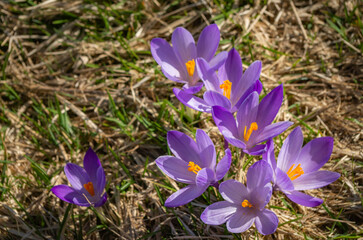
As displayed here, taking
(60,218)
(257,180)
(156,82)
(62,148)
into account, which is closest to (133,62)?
(156,82)

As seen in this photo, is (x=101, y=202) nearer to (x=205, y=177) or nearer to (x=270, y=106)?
(x=205, y=177)

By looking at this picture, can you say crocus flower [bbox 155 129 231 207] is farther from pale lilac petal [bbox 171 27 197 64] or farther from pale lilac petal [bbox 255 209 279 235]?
pale lilac petal [bbox 171 27 197 64]

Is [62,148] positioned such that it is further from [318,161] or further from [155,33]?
[318,161]

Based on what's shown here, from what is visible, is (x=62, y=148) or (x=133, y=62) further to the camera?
(x=133, y=62)

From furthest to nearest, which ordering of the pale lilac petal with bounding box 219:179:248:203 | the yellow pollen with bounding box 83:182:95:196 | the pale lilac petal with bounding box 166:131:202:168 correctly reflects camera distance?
the yellow pollen with bounding box 83:182:95:196
the pale lilac petal with bounding box 166:131:202:168
the pale lilac petal with bounding box 219:179:248:203

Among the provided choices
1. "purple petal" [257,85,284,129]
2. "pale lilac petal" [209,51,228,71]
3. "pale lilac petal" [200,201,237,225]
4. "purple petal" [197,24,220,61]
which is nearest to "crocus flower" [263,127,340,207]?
"purple petal" [257,85,284,129]
